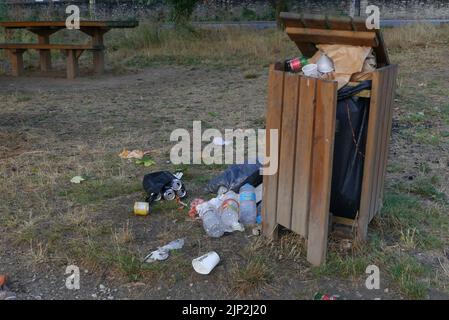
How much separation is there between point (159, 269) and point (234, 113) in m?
4.03

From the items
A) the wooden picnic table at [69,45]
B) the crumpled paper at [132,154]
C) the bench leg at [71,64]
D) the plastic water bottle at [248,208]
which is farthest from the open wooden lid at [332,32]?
the bench leg at [71,64]

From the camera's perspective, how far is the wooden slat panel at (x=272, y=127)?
9.52 ft

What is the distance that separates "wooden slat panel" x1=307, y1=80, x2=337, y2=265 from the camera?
2.68m

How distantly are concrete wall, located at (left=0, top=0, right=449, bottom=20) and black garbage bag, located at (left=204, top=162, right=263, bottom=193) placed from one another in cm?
2222

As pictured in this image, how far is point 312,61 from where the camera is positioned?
3.07 meters

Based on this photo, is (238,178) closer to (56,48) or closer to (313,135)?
(313,135)

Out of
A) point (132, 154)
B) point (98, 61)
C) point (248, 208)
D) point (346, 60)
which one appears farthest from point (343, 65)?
point (98, 61)

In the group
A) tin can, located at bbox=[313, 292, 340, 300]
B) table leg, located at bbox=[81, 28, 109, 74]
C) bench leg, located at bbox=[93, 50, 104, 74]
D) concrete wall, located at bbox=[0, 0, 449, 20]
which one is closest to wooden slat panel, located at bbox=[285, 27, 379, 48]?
tin can, located at bbox=[313, 292, 340, 300]

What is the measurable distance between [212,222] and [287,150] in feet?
2.59

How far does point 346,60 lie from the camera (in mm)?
2941

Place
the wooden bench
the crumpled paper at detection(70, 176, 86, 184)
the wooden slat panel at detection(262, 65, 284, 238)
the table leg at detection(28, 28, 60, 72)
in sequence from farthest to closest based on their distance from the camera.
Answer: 1. the table leg at detection(28, 28, 60, 72)
2. the wooden bench
3. the crumpled paper at detection(70, 176, 86, 184)
4. the wooden slat panel at detection(262, 65, 284, 238)

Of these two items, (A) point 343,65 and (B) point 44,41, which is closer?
(A) point 343,65

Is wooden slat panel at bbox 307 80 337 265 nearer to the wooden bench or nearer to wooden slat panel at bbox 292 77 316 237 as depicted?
wooden slat panel at bbox 292 77 316 237

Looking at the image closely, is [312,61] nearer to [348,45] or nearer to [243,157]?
[348,45]
